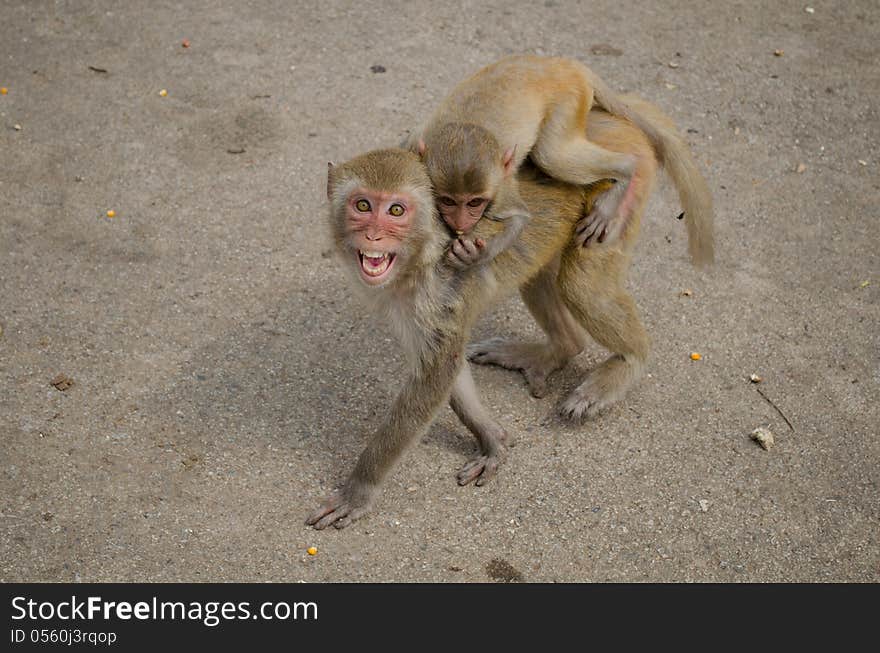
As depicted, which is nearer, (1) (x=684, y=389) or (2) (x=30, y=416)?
(2) (x=30, y=416)

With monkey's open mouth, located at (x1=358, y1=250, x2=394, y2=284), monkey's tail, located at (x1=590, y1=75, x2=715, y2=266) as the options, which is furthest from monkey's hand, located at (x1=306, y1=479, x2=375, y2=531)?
monkey's tail, located at (x1=590, y1=75, x2=715, y2=266)

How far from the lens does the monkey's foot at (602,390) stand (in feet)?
19.5

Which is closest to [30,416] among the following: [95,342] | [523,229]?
[95,342]

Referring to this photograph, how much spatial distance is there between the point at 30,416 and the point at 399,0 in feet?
18.7

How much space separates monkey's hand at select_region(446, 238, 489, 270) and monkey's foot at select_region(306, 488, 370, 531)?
1.31m

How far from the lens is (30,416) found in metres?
5.71

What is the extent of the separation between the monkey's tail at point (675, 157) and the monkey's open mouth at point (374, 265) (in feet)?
5.95

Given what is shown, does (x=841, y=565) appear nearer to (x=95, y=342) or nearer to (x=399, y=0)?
(x=95, y=342)

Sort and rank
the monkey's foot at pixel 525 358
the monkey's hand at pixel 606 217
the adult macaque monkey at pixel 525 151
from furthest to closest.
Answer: the monkey's foot at pixel 525 358, the monkey's hand at pixel 606 217, the adult macaque monkey at pixel 525 151

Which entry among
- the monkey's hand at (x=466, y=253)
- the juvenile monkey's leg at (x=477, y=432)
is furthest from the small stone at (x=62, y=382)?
the monkey's hand at (x=466, y=253)

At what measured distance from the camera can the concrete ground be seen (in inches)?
207

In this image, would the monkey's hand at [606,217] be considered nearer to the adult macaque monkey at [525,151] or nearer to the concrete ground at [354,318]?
the adult macaque monkey at [525,151]

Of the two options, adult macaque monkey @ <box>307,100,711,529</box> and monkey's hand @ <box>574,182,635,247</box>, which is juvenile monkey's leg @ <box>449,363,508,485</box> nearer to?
adult macaque monkey @ <box>307,100,711,529</box>

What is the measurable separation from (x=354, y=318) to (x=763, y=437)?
256 cm
